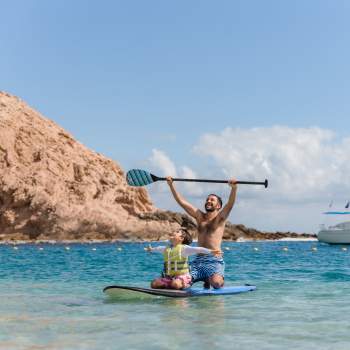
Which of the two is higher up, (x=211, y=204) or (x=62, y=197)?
(x=62, y=197)

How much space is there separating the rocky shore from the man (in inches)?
2800

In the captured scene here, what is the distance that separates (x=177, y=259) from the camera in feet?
39.3

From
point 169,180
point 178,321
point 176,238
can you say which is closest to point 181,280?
point 176,238

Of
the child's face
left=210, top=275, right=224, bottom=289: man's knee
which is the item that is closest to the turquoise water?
left=210, top=275, right=224, bottom=289: man's knee

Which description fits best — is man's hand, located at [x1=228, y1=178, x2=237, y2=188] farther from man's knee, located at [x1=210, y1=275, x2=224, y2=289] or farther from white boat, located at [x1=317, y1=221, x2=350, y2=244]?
white boat, located at [x1=317, y1=221, x2=350, y2=244]

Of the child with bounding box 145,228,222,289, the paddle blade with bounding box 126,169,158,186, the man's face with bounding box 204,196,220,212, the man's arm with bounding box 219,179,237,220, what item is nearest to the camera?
the child with bounding box 145,228,222,289

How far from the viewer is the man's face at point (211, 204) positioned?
12391 mm

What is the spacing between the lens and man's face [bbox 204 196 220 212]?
12.4 metres

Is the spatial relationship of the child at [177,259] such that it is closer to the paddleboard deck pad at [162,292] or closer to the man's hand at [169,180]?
the paddleboard deck pad at [162,292]

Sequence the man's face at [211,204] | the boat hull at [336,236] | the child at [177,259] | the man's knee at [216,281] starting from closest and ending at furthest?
the child at [177,259], the man's face at [211,204], the man's knee at [216,281], the boat hull at [336,236]

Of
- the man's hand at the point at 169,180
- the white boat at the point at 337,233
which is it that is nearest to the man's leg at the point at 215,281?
the man's hand at the point at 169,180

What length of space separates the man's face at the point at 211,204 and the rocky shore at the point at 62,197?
7144 centimetres

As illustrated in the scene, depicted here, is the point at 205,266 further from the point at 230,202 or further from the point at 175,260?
the point at 230,202

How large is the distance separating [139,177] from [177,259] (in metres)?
2.72
